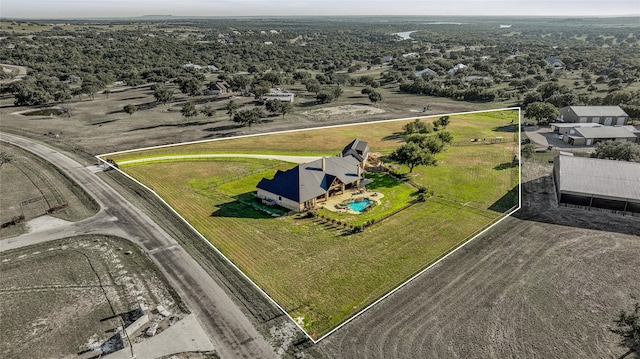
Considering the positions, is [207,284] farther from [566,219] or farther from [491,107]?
[491,107]

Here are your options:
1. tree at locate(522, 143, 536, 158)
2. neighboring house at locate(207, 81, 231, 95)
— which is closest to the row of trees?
tree at locate(522, 143, 536, 158)

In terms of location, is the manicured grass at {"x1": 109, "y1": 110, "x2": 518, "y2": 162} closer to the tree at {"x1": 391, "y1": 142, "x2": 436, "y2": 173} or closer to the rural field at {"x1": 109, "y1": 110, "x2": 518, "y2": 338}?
the rural field at {"x1": 109, "y1": 110, "x2": 518, "y2": 338}

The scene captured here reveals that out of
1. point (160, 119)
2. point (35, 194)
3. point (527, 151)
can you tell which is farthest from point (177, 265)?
point (160, 119)

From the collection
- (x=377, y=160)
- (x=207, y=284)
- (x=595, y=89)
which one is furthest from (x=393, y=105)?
(x=207, y=284)

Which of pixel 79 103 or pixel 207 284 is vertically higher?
pixel 79 103

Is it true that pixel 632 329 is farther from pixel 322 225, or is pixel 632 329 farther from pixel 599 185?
pixel 599 185

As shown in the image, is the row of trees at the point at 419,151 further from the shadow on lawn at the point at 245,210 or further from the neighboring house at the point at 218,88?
the neighboring house at the point at 218,88
